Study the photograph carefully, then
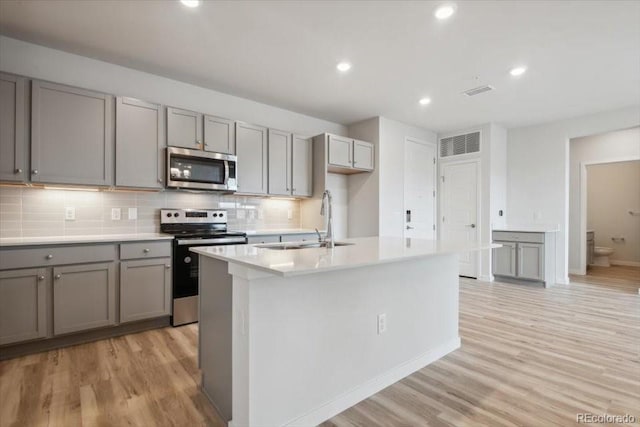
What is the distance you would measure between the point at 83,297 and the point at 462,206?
17.8ft

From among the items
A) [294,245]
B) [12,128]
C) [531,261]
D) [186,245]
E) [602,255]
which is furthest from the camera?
[602,255]

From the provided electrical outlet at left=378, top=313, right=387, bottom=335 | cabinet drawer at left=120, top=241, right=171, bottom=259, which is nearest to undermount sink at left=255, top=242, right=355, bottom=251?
electrical outlet at left=378, top=313, right=387, bottom=335

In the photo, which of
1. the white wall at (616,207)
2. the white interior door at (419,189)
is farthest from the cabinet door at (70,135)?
the white wall at (616,207)

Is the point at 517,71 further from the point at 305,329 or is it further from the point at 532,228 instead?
the point at 305,329

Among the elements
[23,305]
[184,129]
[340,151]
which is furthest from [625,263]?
[23,305]

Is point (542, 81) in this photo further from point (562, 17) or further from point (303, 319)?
point (303, 319)

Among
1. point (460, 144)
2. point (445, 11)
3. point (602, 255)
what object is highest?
point (445, 11)

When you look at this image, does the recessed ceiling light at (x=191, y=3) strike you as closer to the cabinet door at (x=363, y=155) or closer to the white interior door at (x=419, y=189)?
the cabinet door at (x=363, y=155)

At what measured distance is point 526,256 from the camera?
16.6 ft

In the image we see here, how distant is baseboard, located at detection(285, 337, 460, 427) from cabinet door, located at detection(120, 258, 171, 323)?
2.02 metres

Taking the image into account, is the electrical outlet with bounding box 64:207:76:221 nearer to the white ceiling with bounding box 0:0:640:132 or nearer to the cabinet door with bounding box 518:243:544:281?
the white ceiling with bounding box 0:0:640:132

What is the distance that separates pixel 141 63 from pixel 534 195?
19.5 feet

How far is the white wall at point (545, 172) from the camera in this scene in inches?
200

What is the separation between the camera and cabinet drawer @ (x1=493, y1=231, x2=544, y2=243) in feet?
16.3
